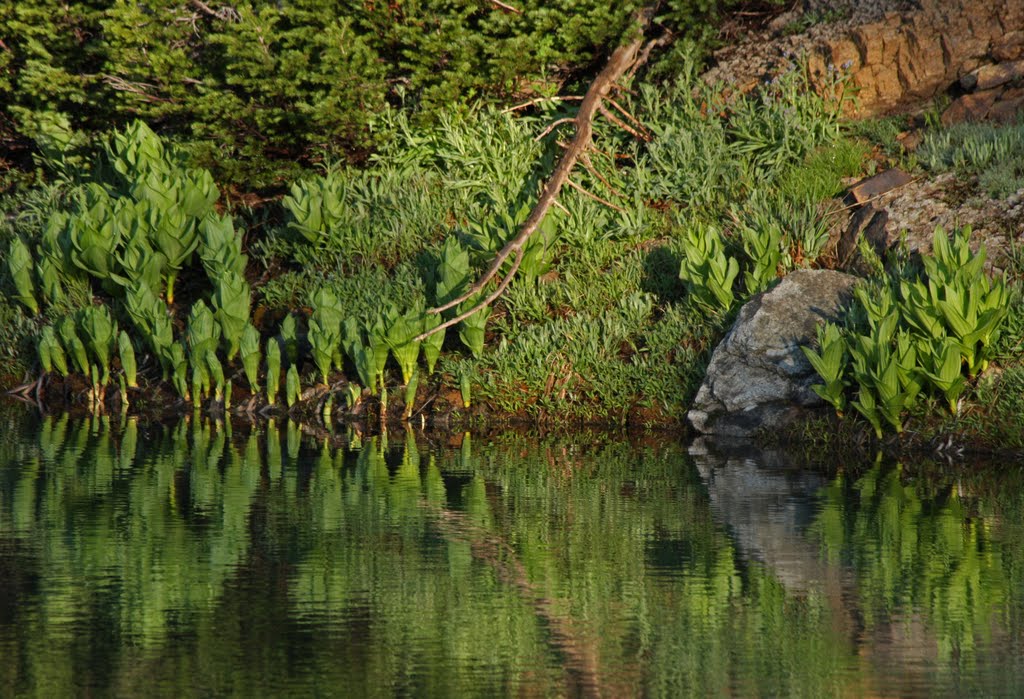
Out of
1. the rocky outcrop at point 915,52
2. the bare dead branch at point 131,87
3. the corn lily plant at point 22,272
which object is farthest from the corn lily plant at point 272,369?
the rocky outcrop at point 915,52

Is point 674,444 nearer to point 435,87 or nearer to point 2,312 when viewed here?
point 435,87

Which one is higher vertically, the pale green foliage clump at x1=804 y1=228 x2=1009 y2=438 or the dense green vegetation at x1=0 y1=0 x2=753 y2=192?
the dense green vegetation at x1=0 y1=0 x2=753 y2=192

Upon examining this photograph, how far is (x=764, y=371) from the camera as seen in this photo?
32.9 feet

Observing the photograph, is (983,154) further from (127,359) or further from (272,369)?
(127,359)

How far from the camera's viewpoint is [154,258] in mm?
11859

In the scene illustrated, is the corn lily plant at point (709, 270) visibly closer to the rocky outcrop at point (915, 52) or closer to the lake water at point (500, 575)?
the lake water at point (500, 575)

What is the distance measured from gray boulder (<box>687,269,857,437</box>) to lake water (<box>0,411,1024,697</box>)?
911mm

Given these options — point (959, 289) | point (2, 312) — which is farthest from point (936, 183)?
point (2, 312)

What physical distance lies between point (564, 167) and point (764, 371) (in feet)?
9.13

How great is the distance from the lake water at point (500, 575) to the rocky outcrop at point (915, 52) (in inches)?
203

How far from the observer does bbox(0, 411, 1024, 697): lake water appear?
4582mm

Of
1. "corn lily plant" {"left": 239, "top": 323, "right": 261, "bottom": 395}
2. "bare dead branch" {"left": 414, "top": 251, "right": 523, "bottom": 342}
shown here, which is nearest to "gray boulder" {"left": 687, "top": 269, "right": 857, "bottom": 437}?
"bare dead branch" {"left": 414, "top": 251, "right": 523, "bottom": 342}

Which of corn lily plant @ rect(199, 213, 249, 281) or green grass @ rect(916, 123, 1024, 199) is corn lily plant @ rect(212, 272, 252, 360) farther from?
green grass @ rect(916, 123, 1024, 199)

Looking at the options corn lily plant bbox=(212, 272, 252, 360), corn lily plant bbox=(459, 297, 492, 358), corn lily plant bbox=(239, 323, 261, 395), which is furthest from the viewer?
corn lily plant bbox=(212, 272, 252, 360)
